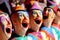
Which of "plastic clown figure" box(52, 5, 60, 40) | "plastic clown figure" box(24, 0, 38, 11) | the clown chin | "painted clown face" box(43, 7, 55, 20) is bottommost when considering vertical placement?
"plastic clown figure" box(52, 5, 60, 40)

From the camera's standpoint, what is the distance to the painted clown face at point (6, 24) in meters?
0.70

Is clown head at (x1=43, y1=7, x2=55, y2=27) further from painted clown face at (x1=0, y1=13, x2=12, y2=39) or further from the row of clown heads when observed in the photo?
painted clown face at (x1=0, y1=13, x2=12, y2=39)

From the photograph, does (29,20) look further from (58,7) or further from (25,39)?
(58,7)

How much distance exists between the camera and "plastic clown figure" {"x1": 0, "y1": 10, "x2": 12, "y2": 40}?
70 centimetres

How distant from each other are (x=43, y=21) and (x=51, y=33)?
66 mm

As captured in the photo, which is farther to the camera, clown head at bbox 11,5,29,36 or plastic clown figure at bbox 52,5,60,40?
plastic clown figure at bbox 52,5,60,40

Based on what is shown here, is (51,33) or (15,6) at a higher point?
(15,6)

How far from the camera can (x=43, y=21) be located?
917 millimetres

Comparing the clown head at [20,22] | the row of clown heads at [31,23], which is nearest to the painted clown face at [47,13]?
the row of clown heads at [31,23]

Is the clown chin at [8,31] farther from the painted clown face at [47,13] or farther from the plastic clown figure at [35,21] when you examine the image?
the painted clown face at [47,13]

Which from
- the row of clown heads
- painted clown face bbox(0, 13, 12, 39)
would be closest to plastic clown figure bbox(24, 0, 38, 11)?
the row of clown heads

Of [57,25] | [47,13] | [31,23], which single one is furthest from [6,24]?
[57,25]

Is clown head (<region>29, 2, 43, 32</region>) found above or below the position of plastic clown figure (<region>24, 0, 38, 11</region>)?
below

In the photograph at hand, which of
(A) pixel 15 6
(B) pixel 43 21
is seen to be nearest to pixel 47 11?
(B) pixel 43 21
